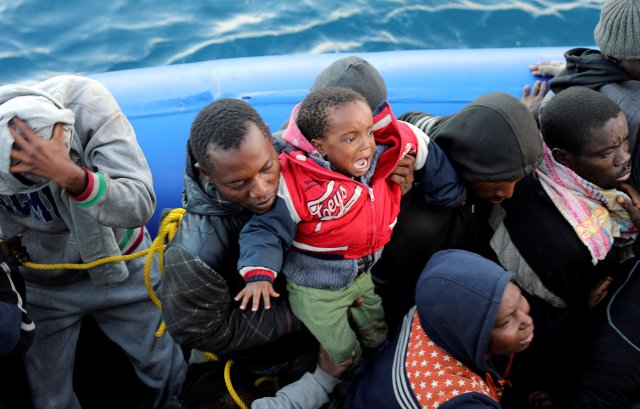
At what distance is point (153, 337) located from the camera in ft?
7.97

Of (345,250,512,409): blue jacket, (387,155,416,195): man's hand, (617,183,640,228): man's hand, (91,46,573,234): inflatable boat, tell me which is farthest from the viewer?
(91,46,573,234): inflatable boat

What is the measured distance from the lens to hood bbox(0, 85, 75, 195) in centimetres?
164

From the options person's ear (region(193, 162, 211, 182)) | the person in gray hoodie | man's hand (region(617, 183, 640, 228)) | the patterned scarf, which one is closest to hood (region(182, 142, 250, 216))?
person's ear (region(193, 162, 211, 182))

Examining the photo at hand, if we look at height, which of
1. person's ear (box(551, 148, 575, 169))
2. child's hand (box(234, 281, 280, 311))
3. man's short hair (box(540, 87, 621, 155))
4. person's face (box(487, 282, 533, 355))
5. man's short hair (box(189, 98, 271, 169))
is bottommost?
person's face (box(487, 282, 533, 355))

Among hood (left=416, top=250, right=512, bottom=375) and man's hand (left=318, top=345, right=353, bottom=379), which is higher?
hood (left=416, top=250, right=512, bottom=375)

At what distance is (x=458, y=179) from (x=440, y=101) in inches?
39.3

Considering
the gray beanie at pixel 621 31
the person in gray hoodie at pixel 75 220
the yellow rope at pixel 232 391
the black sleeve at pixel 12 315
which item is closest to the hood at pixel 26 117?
the person in gray hoodie at pixel 75 220

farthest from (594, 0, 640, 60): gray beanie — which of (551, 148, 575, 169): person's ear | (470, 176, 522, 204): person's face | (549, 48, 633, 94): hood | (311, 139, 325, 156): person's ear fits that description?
(311, 139, 325, 156): person's ear

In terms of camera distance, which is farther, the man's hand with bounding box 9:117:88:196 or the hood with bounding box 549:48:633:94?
the hood with bounding box 549:48:633:94

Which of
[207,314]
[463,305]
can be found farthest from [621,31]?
[207,314]

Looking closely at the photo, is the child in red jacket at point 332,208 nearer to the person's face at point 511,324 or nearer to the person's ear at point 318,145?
the person's ear at point 318,145

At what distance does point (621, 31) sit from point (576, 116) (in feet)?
1.61

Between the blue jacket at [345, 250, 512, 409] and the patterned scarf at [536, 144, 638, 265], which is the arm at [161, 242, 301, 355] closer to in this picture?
the blue jacket at [345, 250, 512, 409]

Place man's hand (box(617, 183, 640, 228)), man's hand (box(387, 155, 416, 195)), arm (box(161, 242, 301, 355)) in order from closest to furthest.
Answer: arm (box(161, 242, 301, 355)), man's hand (box(387, 155, 416, 195)), man's hand (box(617, 183, 640, 228))
